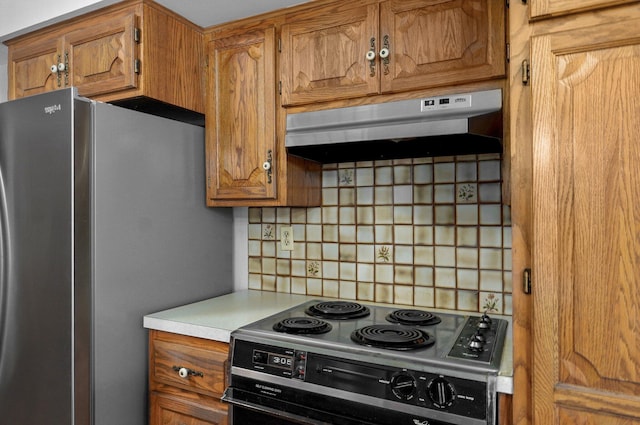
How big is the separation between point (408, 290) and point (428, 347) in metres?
0.57

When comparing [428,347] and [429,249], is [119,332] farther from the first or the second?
[429,249]

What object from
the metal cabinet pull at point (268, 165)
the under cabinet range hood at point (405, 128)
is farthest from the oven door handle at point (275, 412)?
the under cabinet range hood at point (405, 128)

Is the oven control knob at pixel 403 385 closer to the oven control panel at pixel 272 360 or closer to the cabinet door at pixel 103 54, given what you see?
the oven control panel at pixel 272 360

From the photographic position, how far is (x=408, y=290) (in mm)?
1863

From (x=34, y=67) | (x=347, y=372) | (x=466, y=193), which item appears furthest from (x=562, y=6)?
(x=34, y=67)

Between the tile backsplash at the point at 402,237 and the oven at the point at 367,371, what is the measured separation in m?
0.20

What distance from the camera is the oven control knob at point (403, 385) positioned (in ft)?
3.87

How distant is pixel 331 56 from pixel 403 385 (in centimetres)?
123

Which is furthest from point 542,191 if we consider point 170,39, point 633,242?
point 170,39

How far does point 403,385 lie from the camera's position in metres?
1.19

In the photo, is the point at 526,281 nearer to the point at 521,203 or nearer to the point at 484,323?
the point at 521,203

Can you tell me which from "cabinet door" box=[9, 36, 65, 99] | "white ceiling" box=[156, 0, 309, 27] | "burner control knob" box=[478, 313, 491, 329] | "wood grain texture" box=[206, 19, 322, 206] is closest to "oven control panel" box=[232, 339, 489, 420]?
"burner control knob" box=[478, 313, 491, 329]

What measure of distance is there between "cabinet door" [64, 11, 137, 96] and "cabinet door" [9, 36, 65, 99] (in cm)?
9

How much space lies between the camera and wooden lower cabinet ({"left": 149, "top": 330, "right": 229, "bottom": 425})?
1537 mm
